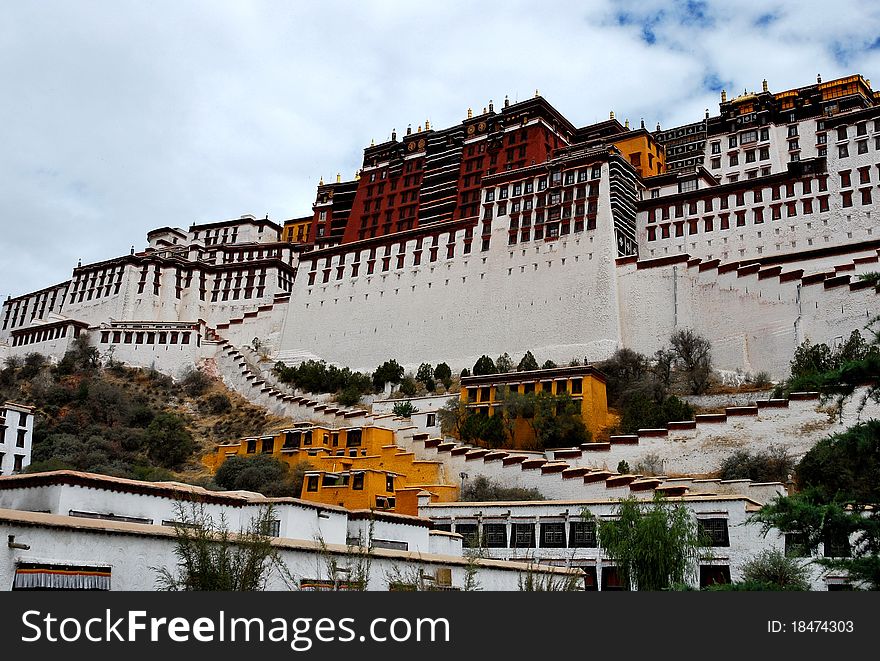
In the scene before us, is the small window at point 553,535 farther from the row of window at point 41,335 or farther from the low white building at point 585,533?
the row of window at point 41,335

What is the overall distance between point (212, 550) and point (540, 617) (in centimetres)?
494

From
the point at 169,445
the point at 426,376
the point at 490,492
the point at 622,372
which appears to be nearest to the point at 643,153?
the point at 622,372

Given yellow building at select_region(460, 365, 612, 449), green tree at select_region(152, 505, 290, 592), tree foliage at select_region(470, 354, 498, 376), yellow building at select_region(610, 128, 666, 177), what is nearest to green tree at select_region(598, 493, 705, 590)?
green tree at select_region(152, 505, 290, 592)

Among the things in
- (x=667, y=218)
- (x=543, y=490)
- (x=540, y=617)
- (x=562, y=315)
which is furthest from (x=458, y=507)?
(x=667, y=218)

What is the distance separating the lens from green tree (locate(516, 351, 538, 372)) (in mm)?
45844

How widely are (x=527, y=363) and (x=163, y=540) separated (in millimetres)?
33420

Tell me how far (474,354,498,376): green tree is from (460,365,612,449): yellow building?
11.8 feet

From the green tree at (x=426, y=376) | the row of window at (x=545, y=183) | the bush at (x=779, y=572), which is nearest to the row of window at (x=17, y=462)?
the green tree at (x=426, y=376)

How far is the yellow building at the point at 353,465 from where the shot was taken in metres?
34.1

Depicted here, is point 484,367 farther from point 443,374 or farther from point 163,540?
point 163,540

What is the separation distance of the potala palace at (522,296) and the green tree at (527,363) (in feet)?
6.29

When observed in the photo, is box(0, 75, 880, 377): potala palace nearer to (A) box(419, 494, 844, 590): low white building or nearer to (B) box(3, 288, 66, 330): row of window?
(B) box(3, 288, 66, 330): row of window

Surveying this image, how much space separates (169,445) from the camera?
44.2m

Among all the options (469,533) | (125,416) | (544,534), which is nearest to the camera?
(544,534)
